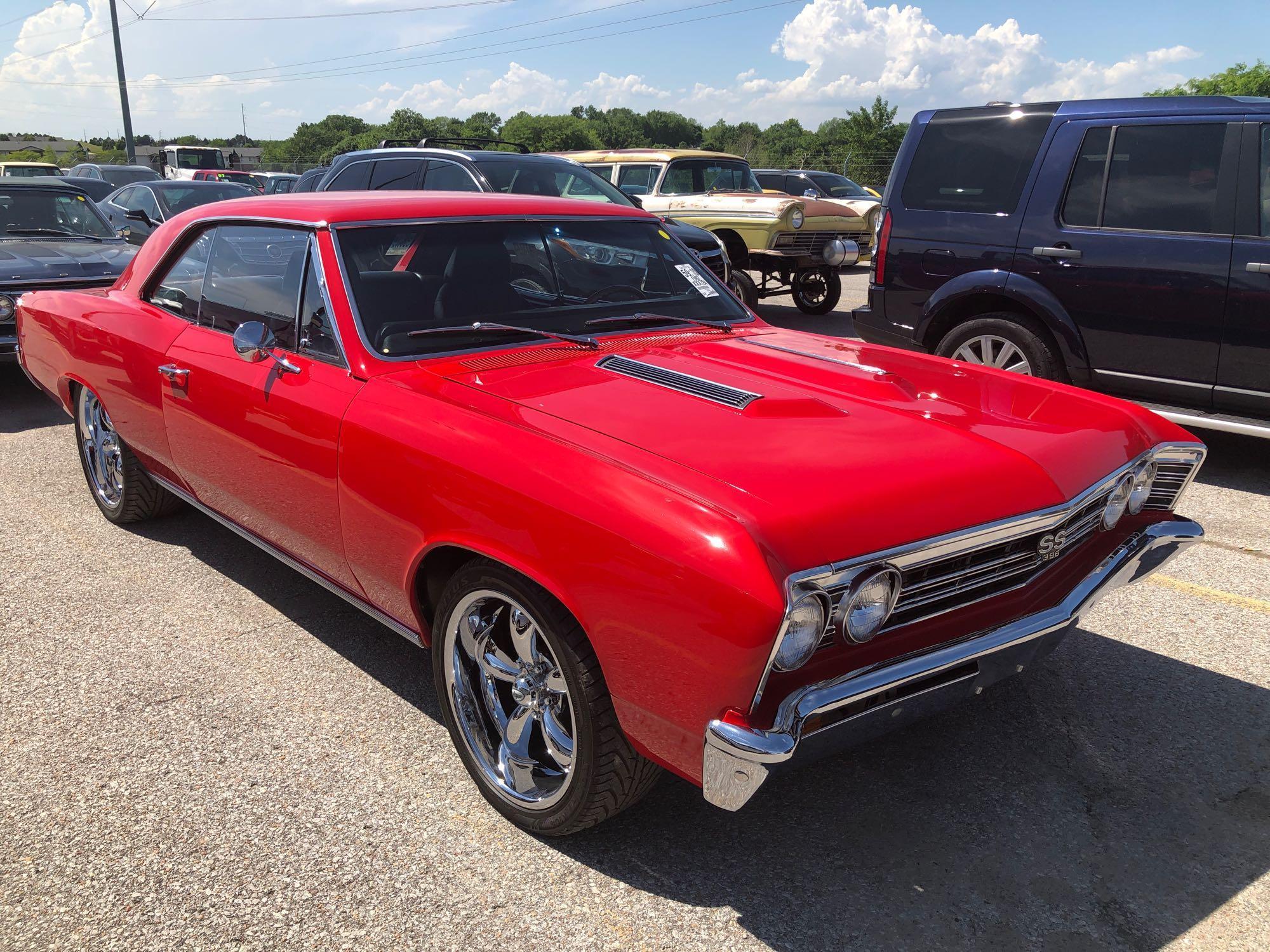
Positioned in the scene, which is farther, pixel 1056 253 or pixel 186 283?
pixel 1056 253

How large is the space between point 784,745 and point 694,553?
0.42m

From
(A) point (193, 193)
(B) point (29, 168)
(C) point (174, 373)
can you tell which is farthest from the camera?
(B) point (29, 168)

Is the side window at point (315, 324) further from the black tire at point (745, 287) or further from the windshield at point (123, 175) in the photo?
the windshield at point (123, 175)

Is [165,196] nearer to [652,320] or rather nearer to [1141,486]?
[652,320]

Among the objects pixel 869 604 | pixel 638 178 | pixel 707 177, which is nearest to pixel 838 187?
pixel 707 177

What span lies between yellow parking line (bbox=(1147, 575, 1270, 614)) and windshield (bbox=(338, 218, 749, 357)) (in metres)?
2.16

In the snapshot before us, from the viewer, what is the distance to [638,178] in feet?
42.5

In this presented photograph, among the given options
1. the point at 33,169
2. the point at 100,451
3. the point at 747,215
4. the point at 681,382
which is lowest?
the point at 100,451

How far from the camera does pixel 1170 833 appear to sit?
2688 millimetres

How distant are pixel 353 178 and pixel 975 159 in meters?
5.38

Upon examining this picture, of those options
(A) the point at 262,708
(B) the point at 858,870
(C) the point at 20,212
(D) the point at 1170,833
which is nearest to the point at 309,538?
(A) the point at 262,708

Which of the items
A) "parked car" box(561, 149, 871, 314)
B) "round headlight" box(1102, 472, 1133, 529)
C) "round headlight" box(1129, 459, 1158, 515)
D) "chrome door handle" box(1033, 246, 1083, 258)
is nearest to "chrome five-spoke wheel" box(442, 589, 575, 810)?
"round headlight" box(1102, 472, 1133, 529)

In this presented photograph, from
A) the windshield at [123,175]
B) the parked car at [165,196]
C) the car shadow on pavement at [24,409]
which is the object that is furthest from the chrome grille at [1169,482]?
the windshield at [123,175]

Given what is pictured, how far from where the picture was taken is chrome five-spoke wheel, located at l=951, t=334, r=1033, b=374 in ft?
20.0
